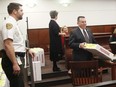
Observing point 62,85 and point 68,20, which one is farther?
point 68,20

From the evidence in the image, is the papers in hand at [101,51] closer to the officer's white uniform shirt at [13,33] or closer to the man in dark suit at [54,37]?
the officer's white uniform shirt at [13,33]

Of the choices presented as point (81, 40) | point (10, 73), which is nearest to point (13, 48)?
point (10, 73)

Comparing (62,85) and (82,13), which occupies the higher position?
(82,13)

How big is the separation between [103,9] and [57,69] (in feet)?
17.5

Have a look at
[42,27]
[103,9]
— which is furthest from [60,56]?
[103,9]

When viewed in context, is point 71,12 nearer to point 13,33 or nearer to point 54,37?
point 54,37

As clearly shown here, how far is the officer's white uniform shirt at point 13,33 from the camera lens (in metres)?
2.51

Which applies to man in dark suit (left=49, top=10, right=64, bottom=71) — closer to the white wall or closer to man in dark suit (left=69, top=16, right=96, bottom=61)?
man in dark suit (left=69, top=16, right=96, bottom=61)

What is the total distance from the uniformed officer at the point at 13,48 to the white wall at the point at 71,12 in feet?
19.3

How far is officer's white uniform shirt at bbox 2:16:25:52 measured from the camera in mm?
2507

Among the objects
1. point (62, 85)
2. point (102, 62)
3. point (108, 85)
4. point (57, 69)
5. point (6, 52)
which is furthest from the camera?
point (57, 69)

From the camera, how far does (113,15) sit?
995 centimetres

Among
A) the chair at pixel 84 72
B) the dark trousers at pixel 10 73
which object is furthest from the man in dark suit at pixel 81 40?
the dark trousers at pixel 10 73

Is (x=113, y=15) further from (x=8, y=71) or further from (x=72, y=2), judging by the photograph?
(x=8, y=71)
